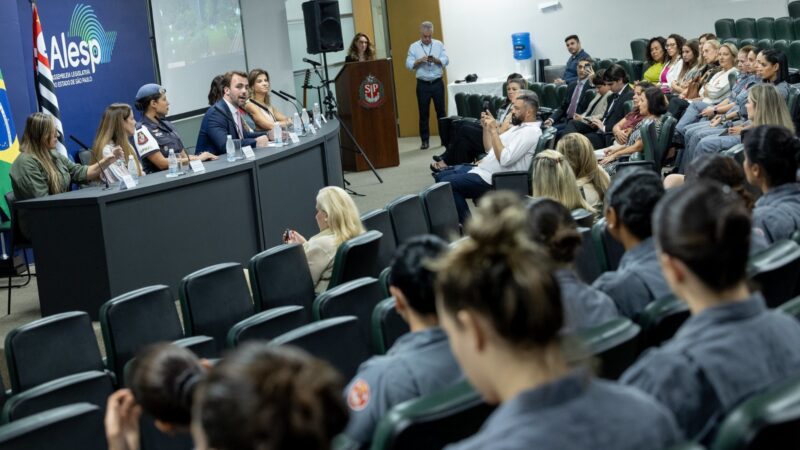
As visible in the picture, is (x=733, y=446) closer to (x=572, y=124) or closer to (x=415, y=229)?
(x=415, y=229)

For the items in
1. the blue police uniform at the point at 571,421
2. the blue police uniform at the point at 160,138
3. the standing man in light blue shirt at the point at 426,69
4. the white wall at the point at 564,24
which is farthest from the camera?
the white wall at the point at 564,24

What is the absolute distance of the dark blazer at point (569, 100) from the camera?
33.9 ft

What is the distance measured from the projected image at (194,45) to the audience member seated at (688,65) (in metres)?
4.81

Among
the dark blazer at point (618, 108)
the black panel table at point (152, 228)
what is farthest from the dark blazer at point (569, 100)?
the black panel table at point (152, 228)

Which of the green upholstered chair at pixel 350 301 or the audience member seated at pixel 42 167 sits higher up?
the audience member seated at pixel 42 167

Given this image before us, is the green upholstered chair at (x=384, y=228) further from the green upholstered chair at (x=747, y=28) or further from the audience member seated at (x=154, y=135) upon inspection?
the green upholstered chair at (x=747, y=28)

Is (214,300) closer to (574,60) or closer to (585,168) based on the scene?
(585,168)

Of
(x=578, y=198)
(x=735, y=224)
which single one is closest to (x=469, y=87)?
(x=578, y=198)

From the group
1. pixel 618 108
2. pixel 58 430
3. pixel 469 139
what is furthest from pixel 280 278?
pixel 469 139

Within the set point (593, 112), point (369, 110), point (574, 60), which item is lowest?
point (593, 112)

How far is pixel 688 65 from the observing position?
10.7 metres

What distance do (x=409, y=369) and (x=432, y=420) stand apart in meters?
0.36

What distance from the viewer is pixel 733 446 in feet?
5.17

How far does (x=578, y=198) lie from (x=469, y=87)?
11180 millimetres
